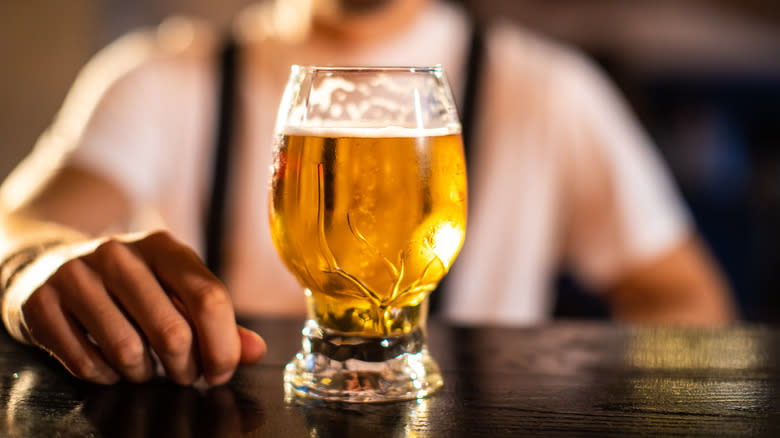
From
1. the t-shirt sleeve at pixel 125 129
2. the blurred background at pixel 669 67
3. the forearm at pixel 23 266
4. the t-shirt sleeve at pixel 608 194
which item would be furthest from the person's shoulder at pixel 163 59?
the blurred background at pixel 669 67

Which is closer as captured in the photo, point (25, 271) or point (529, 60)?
point (25, 271)

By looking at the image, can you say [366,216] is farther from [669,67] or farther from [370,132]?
[669,67]

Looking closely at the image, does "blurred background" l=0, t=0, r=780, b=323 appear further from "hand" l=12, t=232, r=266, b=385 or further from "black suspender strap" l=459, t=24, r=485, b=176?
"hand" l=12, t=232, r=266, b=385

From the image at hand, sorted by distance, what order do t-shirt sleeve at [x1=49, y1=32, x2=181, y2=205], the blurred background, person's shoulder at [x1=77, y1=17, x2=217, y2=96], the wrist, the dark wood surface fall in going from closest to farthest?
the dark wood surface < the wrist < t-shirt sleeve at [x1=49, y1=32, x2=181, y2=205] < person's shoulder at [x1=77, y1=17, x2=217, y2=96] < the blurred background

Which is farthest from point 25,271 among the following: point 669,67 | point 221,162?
point 669,67

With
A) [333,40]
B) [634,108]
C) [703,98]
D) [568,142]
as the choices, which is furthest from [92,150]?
[703,98]

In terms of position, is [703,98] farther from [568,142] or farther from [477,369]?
[477,369]

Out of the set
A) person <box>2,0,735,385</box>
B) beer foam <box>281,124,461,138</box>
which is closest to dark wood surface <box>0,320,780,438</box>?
beer foam <box>281,124,461,138</box>

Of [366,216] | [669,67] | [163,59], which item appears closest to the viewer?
[366,216]

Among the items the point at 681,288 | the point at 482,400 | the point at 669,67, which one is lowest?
the point at 681,288

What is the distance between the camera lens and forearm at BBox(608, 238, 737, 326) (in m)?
1.56

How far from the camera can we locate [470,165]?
1534mm

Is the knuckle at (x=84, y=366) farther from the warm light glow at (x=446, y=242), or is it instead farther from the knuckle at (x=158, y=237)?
the warm light glow at (x=446, y=242)

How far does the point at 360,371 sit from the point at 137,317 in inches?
5.8
